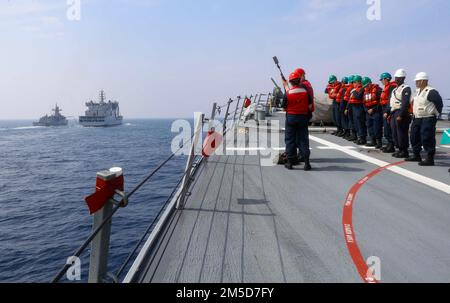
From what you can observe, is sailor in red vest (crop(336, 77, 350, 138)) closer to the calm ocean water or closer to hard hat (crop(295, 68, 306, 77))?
hard hat (crop(295, 68, 306, 77))

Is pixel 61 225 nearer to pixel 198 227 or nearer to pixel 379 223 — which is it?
pixel 198 227

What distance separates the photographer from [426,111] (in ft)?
22.4

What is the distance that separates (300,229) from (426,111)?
483 cm

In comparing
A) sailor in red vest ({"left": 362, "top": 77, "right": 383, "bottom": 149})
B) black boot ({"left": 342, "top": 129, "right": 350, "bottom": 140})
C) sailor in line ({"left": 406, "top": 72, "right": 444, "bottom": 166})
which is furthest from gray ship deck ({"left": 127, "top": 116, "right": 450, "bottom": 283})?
black boot ({"left": 342, "top": 129, "right": 350, "bottom": 140})

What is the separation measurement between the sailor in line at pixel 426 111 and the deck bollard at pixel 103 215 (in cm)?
681

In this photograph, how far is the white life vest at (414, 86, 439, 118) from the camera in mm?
6762

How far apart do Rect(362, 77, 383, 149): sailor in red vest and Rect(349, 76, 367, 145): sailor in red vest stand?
0.24 metres

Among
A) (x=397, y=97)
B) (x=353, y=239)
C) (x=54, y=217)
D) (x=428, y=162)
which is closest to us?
(x=353, y=239)

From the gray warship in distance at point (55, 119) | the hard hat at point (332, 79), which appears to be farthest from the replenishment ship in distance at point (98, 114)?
the hard hat at point (332, 79)

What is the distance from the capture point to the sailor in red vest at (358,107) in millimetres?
9328

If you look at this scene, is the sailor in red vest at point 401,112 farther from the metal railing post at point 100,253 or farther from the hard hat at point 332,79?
the metal railing post at point 100,253

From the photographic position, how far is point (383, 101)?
27.4 feet

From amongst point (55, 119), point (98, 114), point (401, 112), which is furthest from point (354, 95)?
point (55, 119)

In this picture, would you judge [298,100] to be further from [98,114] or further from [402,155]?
[98,114]
